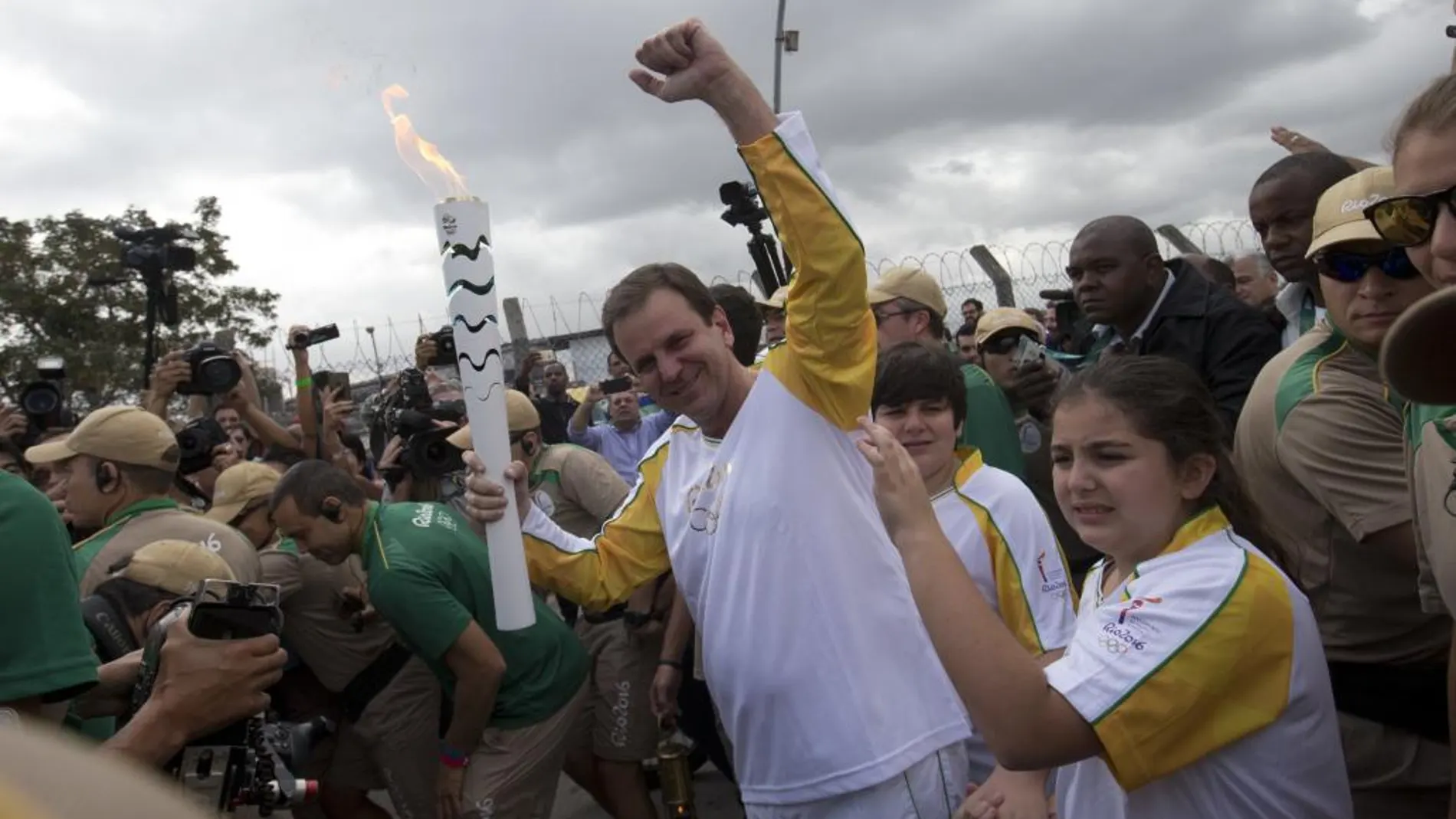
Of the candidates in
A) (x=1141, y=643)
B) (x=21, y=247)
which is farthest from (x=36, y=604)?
(x=21, y=247)

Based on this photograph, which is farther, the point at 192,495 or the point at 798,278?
the point at 192,495

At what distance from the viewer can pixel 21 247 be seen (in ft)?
77.5

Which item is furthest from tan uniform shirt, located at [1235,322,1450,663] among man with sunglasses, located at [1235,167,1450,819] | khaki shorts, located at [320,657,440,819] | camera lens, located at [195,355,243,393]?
camera lens, located at [195,355,243,393]

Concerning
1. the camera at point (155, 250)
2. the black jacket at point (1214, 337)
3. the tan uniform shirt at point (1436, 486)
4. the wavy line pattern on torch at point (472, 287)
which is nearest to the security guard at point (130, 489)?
the wavy line pattern on torch at point (472, 287)

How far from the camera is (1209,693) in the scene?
176 cm

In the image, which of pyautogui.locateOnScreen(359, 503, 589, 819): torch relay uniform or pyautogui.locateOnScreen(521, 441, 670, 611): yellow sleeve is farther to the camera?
pyautogui.locateOnScreen(359, 503, 589, 819): torch relay uniform

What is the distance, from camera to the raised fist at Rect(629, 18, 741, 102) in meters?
2.14

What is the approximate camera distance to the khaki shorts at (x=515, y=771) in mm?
4062

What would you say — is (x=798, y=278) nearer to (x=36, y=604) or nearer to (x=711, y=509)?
(x=711, y=509)

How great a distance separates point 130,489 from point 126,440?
18 cm

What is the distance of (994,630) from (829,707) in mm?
594

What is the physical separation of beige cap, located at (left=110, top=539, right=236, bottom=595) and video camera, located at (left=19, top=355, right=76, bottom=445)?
13.7ft

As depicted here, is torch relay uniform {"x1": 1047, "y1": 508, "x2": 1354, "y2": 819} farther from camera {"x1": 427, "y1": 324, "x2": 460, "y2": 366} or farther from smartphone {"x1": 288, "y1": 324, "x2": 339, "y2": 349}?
smartphone {"x1": 288, "y1": 324, "x2": 339, "y2": 349}

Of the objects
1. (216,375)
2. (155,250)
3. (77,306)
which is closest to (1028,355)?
(216,375)
